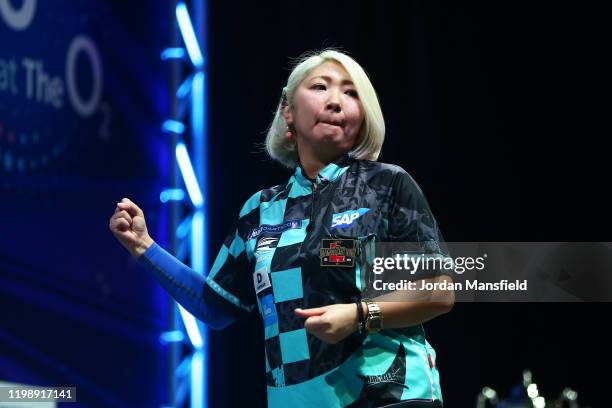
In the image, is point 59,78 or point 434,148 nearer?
point 59,78

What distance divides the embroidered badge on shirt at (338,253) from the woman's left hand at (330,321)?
0.11 meters

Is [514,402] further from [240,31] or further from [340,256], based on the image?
[240,31]

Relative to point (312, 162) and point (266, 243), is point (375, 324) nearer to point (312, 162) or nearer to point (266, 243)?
point (266, 243)

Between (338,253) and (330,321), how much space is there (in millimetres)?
176

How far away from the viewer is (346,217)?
1.56 m

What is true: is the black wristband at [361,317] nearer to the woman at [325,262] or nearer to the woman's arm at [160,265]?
the woman at [325,262]

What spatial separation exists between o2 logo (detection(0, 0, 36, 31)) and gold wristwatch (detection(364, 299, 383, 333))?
1631 mm

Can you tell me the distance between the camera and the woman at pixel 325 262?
4.78ft

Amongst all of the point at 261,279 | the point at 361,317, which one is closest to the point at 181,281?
the point at 261,279

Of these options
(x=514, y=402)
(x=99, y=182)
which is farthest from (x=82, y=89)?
(x=514, y=402)

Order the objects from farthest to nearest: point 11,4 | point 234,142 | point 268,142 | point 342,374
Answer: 1. point 234,142
2. point 11,4
3. point 268,142
4. point 342,374

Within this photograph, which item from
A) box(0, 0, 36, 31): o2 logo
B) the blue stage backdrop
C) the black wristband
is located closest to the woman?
the black wristband

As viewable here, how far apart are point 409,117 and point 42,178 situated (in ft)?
5.09

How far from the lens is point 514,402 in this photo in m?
2.72
